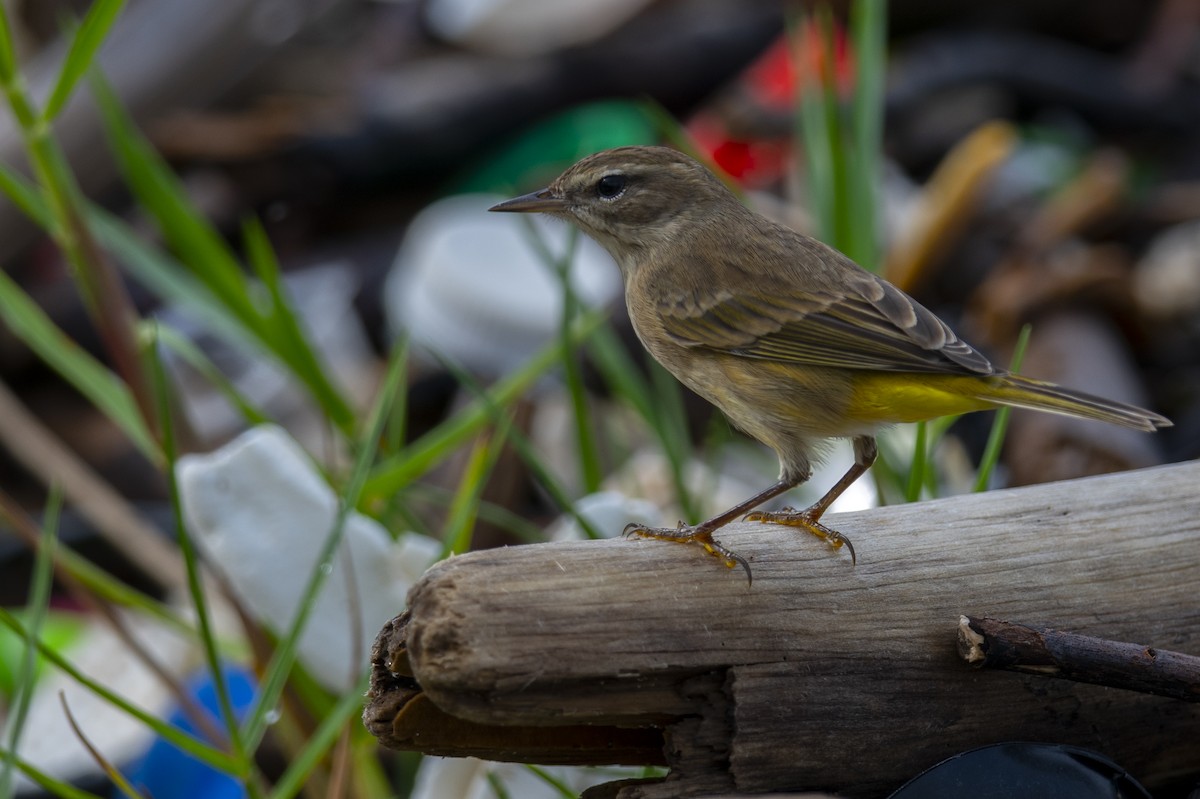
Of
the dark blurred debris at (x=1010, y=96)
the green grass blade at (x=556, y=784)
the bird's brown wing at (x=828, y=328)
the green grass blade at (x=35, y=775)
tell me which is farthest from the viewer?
the dark blurred debris at (x=1010, y=96)

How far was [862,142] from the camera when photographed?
3178mm

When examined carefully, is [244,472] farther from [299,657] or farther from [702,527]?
[702,527]

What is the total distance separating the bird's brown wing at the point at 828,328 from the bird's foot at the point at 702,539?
1.68ft

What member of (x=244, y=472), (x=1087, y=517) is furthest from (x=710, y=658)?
(x=244, y=472)

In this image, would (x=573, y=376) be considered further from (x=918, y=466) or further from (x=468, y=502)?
(x=918, y=466)

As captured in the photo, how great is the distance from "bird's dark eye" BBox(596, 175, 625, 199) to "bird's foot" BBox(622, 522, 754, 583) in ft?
3.15

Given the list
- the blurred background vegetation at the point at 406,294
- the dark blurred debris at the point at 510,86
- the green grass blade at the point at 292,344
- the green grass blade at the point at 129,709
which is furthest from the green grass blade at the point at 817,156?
the dark blurred debris at the point at 510,86

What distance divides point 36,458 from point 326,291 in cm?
247

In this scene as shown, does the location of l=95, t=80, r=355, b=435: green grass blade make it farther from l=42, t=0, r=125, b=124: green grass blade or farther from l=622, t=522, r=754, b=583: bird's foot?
l=622, t=522, r=754, b=583: bird's foot

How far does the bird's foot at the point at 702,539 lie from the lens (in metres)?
1.83

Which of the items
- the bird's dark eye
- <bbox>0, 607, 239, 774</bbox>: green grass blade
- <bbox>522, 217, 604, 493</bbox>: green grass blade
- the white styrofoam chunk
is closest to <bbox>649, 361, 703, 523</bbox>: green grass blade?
<bbox>522, 217, 604, 493</bbox>: green grass blade

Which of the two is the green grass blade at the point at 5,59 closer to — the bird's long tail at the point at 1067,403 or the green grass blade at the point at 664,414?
the green grass blade at the point at 664,414

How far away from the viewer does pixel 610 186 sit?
9.00 feet

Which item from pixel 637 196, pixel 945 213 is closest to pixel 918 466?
pixel 637 196
